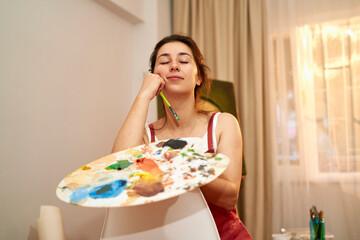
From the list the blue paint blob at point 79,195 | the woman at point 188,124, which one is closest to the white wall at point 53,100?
the woman at point 188,124

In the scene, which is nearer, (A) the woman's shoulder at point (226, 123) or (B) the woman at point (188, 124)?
(B) the woman at point (188, 124)

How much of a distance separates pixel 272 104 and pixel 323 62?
1.63ft

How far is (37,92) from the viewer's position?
1267 mm

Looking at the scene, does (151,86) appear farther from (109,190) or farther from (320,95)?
(320,95)

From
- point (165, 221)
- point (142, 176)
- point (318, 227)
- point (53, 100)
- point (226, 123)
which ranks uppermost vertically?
point (53, 100)

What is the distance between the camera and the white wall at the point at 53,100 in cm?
113

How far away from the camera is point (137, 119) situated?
36.7 inches

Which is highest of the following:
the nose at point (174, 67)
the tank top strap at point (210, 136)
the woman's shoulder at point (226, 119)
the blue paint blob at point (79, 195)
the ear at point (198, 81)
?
the nose at point (174, 67)

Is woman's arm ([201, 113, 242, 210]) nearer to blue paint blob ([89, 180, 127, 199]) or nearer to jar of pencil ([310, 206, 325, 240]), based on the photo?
blue paint blob ([89, 180, 127, 199])

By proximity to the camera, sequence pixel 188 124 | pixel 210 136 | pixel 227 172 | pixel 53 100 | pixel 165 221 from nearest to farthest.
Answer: pixel 165 221 → pixel 227 172 → pixel 210 136 → pixel 188 124 → pixel 53 100

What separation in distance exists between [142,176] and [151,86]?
565mm

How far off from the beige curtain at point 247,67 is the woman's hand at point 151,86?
1.20m

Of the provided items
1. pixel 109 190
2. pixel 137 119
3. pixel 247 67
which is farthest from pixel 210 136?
pixel 247 67

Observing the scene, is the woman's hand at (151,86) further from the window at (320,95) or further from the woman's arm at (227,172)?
the window at (320,95)
